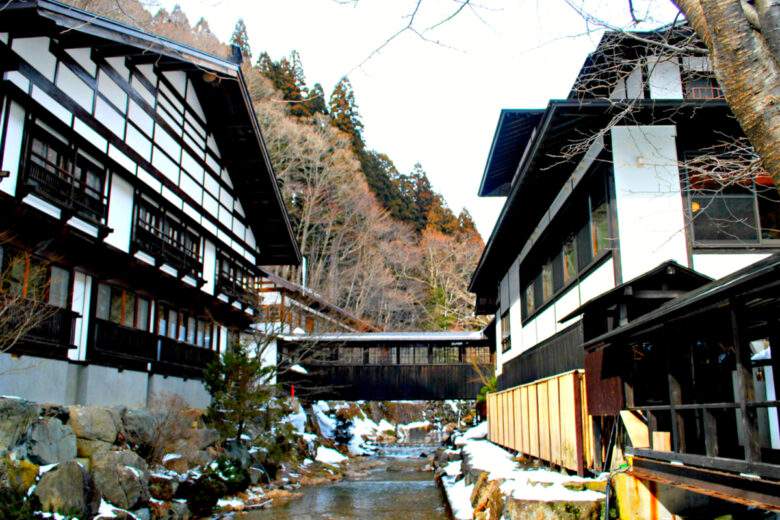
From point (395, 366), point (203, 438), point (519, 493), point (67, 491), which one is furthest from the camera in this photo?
point (395, 366)

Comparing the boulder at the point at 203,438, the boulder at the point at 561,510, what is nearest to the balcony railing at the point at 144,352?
the boulder at the point at 203,438

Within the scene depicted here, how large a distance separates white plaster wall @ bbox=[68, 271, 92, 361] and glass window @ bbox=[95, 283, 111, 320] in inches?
Answer: 25.3

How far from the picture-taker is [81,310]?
1614 centimetres

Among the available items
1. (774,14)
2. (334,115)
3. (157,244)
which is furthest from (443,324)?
(774,14)

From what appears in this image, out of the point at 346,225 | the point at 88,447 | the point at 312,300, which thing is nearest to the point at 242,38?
the point at 346,225

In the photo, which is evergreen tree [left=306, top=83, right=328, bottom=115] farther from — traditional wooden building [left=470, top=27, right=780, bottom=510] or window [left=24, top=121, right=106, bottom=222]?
traditional wooden building [left=470, top=27, right=780, bottom=510]

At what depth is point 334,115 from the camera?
55.2m

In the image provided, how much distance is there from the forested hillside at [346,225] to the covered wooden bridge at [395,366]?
1545 centimetres

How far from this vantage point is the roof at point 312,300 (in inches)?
1244

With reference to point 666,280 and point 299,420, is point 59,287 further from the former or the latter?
point 299,420

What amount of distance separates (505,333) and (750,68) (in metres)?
19.4

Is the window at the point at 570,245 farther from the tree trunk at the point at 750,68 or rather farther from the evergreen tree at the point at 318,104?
the evergreen tree at the point at 318,104

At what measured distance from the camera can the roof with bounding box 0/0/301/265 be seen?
12969 millimetres

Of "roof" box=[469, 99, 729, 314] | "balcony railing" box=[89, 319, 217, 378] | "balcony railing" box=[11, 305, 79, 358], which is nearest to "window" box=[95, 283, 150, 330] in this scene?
"balcony railing" box=[89, 319, 217, 378]
